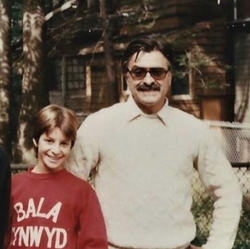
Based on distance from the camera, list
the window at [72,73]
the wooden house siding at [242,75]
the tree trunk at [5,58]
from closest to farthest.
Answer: the tree trunk at [5,58] → the wooden house siding at [242,75] → the window at [72,73]

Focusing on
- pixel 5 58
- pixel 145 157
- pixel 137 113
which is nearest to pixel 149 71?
pixel 137 113

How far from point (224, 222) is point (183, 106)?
1372 cm

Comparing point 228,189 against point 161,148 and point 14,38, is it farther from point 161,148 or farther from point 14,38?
point 14,38

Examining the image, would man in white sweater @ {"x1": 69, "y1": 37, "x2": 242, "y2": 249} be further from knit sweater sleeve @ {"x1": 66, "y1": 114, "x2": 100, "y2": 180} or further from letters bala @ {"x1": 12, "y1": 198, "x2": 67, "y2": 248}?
letters bala @ {"x1": 12, "y1": 198, "x2": 67, "y2": 248}

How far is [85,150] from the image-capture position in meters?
2.37

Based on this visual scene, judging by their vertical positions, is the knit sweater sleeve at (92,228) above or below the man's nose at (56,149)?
below

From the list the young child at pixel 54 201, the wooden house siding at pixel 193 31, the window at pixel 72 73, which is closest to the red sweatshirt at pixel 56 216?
the young child at pixel 54 201

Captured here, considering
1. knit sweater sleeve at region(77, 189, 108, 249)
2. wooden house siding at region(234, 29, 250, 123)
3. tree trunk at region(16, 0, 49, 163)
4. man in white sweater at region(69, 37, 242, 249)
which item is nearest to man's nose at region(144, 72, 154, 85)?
man in white sweater at region(69, 37, 242, 249)

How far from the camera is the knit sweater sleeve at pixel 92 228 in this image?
2295mm

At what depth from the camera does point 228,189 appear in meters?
2.48

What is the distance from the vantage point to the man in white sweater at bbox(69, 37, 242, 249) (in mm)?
2330

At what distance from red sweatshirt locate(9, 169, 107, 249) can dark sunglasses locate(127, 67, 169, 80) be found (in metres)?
0.50

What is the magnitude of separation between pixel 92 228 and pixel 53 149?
36cm

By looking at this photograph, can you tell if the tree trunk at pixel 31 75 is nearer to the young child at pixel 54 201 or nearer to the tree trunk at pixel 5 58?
the tree trunk at pixel 5 58
